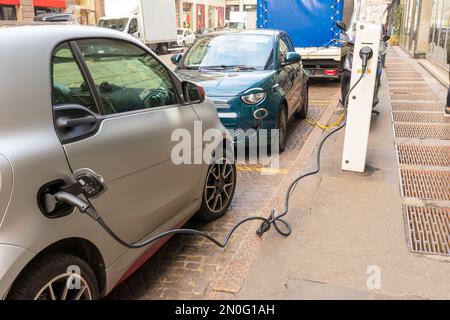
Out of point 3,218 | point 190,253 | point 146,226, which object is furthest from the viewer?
point 190,253

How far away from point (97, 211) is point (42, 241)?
0.42 meters

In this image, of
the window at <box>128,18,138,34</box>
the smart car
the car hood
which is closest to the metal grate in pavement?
the smart car

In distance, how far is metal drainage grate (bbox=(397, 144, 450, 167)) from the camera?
5.68 meters

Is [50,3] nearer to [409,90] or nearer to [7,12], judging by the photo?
[7,12]

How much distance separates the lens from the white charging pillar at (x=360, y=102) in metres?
4.94

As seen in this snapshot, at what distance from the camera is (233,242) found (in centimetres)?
390

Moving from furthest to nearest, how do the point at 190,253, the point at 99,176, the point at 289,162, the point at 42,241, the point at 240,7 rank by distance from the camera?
the point at 240,7 < the point at 289,162 < the point at 190,253 < the point at 99,176 < the point at 42,241

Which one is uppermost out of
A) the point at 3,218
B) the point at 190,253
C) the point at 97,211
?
the point at 3,218

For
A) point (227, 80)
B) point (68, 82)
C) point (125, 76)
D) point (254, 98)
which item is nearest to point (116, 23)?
point (227, 80)

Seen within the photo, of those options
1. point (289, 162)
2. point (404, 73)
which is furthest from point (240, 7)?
point (289, 162)

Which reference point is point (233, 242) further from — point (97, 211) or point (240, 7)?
point (240, 7)

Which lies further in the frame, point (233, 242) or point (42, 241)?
point (233, 242)

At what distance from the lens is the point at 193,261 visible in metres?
3.62

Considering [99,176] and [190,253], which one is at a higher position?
[99,176]
